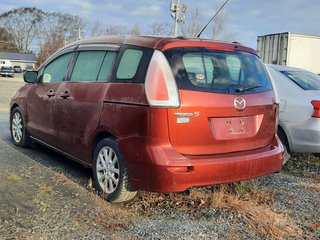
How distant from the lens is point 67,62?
5.38m

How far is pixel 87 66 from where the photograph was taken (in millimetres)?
4867

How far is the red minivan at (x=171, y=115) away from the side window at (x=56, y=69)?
62 cm

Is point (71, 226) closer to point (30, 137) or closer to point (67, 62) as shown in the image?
point (67, 62)

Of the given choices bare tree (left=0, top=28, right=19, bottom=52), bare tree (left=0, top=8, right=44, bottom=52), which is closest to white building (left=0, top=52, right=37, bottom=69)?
bare tree (left=0, top=28, right=19, bottom=52)

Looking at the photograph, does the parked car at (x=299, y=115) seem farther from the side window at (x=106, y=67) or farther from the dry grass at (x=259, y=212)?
the side window at (x=106, y=67)

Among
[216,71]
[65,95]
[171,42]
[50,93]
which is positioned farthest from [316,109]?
→ [50,93]

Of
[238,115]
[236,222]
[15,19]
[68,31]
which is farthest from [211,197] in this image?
[15,19]

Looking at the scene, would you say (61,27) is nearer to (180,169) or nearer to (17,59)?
(17,59)

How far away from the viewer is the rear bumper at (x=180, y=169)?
3619mm

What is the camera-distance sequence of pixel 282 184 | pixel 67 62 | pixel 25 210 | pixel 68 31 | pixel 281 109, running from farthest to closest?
pixel 68 31 < pixel 281 109 < pixel 67 62 < pixel 282 184 < pixel 25 210

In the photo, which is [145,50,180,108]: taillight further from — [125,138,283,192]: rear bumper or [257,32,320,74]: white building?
[257,32,320,74]: white building

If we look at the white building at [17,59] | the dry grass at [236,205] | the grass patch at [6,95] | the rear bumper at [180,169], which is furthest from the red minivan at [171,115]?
the white building at [17,59]

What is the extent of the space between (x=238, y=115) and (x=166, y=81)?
0.79 m

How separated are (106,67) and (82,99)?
1.58 ft
